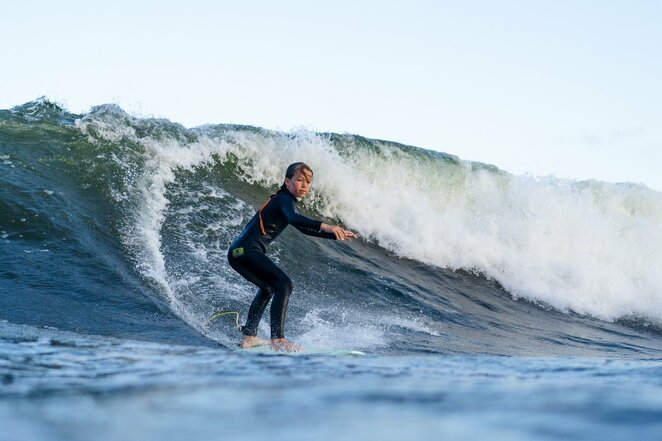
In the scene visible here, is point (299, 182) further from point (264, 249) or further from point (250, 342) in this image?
point (250, 342)

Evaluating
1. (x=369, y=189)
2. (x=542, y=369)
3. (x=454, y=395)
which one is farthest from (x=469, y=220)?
(x=454, y=395)

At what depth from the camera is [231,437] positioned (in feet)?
4.92

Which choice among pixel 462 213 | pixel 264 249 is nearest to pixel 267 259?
pixel 264 249

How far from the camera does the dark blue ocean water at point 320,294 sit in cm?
176

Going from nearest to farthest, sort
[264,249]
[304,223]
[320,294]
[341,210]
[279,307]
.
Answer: [304,223], [279,307], [264,249], [320,294], [341,210]

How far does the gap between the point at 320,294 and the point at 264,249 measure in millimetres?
3308

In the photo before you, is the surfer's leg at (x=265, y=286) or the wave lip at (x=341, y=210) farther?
the wave lip at (x=341, y=210)

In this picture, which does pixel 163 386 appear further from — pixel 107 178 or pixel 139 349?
pixel 107 178

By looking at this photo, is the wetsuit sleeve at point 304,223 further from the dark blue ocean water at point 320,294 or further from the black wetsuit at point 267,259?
the dark blue ocean water at point 320,294

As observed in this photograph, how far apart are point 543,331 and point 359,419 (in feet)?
33.6

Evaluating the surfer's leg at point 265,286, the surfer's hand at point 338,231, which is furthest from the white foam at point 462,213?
the surfer's hand at point 338,231

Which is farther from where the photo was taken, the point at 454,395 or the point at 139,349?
the point at 139,349

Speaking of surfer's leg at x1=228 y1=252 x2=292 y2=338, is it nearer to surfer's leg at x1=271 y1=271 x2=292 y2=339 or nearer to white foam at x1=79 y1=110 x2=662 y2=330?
surfer's leg at x1=271 y1=271 x2=292 y2=339

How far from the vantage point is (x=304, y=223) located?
6477 mm
